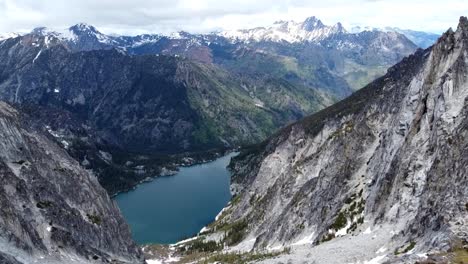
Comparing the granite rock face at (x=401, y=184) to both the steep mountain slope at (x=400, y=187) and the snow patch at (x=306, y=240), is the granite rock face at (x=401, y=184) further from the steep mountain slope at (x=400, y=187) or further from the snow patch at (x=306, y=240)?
the snow patch at (x=306, y=240)

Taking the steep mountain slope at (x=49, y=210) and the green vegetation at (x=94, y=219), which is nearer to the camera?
the steep mountain slope at (x=49, y=210)

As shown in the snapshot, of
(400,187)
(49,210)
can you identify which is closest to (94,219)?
(49,210)

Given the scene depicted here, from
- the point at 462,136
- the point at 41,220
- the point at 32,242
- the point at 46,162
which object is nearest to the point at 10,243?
the point at 32,242

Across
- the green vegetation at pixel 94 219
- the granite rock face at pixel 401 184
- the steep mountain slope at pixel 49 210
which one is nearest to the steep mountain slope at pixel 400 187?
the granite rock face at pixel 401 184

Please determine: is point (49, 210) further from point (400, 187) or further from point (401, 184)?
point (401, 184)

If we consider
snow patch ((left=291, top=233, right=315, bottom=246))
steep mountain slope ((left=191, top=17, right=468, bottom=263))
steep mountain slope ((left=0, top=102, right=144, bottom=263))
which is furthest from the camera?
snow patch ((left=291, top=233, right=315, bottom=246))

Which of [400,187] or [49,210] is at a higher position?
[400,187]

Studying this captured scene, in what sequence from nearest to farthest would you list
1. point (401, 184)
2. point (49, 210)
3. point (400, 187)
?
1. point (400, 187)
2. point (401, 184)
3. point (49, 210)

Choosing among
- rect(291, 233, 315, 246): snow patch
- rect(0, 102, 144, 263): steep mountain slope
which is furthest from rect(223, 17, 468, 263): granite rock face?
rect(0, 102, 144, 263): steep mountain slope

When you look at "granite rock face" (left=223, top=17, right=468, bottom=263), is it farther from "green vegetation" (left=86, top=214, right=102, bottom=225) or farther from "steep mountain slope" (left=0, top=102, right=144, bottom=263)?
"green vegetation" (left=86, top=214, right=102, bottom=225)

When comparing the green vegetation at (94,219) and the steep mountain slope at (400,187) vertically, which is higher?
the steep mountain slope at (400,187)
